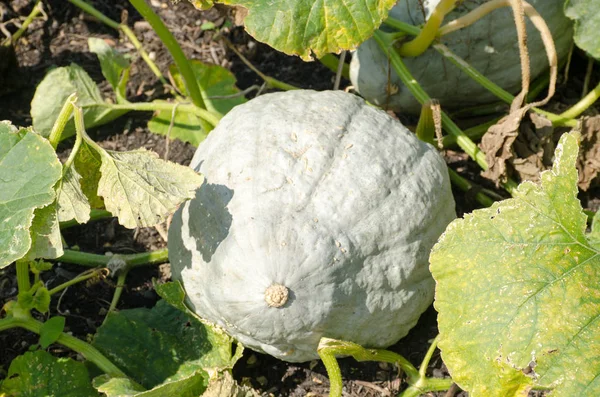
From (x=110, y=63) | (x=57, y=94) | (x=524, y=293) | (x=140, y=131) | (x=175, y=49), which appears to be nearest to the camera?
(x=524, y=293)

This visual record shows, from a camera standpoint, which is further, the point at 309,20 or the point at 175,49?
the point at 175,49

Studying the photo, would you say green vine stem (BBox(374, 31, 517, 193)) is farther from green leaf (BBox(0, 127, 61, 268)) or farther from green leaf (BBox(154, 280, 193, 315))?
green leaf (BBox(0, 127, 61, 268))

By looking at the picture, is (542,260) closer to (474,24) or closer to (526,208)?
(526,208)

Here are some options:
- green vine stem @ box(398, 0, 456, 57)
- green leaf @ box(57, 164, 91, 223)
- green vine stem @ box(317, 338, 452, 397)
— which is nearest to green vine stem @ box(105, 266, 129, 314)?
green leaf @ box(57, 164, 91, 223)

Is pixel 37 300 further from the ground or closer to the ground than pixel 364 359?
closer to the ground

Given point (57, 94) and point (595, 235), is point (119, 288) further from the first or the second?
point (595, 235)

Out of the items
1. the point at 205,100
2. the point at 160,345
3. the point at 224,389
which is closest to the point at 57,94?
the point at 205,100
